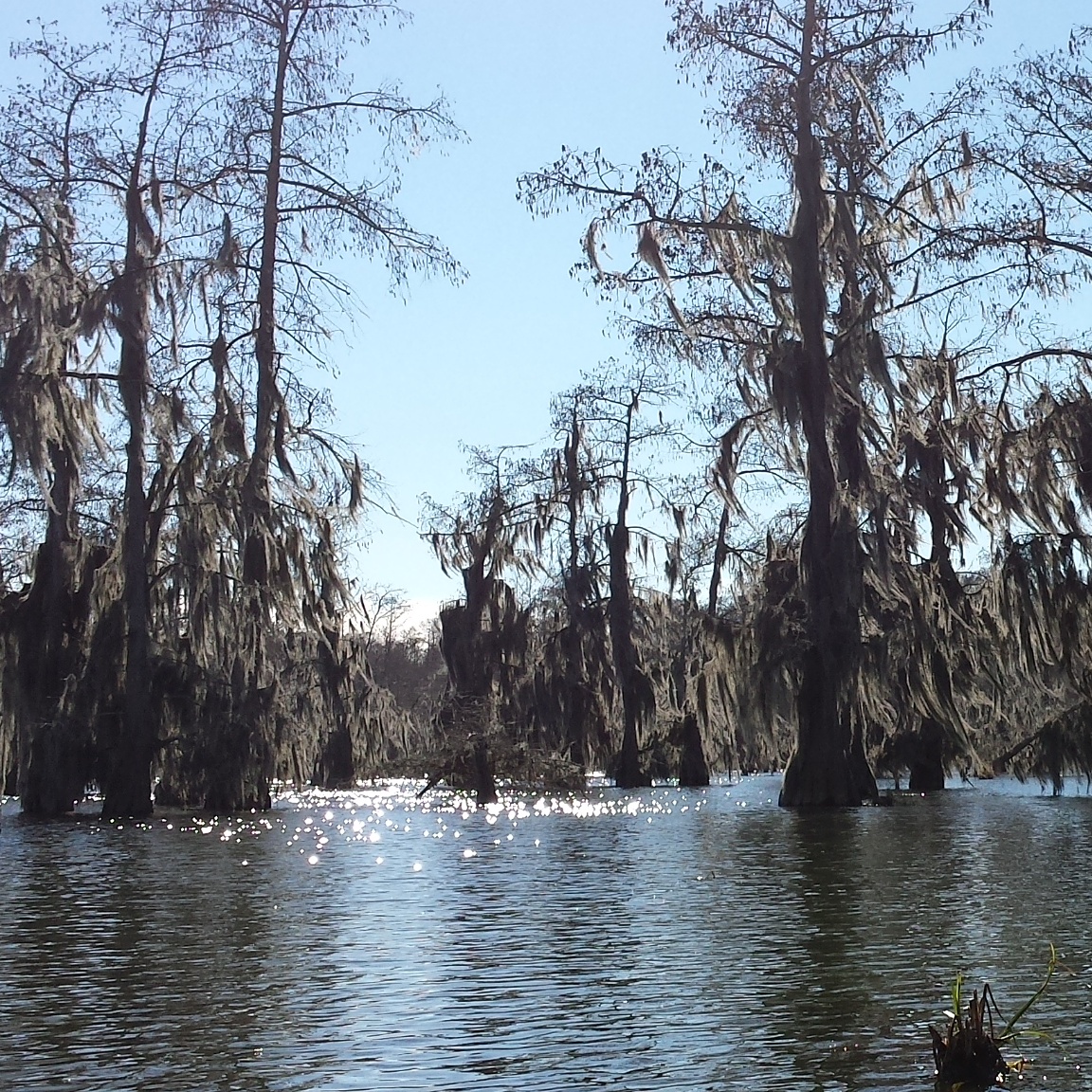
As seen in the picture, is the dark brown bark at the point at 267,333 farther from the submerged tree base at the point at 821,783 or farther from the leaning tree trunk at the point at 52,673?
the submerged tree base at the point at 821,783

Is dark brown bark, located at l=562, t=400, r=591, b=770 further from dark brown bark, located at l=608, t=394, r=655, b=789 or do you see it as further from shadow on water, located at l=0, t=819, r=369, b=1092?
shadow on water, located at l=0, t=819, r=369, b=1092

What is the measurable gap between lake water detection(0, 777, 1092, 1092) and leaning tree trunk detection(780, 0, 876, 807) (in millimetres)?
7547

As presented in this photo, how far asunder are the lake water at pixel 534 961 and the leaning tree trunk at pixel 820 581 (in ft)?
24.8

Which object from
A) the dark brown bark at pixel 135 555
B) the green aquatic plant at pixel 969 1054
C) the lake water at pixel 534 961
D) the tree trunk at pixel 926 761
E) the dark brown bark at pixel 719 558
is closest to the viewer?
the green aquatic plant at pixel 969 1054

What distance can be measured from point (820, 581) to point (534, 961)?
19109 millimetres

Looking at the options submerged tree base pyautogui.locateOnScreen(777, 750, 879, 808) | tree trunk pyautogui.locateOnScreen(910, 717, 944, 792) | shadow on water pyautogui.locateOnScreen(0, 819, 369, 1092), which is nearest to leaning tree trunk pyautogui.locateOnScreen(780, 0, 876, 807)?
submerged tree base pyautogui.locateOnScreen(777, 750, 879, 808)

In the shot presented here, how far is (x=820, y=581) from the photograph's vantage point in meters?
28.4

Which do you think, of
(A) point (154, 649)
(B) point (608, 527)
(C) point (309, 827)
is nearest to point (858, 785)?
(C) point (309, 827)

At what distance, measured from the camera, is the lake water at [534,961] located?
6992mm

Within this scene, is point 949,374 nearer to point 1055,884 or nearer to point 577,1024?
point 1055,884

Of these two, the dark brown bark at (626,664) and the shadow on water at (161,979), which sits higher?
the dark brown bark at (626,664)

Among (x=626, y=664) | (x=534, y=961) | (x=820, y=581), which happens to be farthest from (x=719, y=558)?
(x=534, y=961)

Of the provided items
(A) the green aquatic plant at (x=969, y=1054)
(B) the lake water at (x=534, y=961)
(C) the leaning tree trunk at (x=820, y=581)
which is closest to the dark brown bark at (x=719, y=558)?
(C) the leaning tree trunk at (x=820, y=581)

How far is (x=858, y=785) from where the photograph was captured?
2903 centimetres
